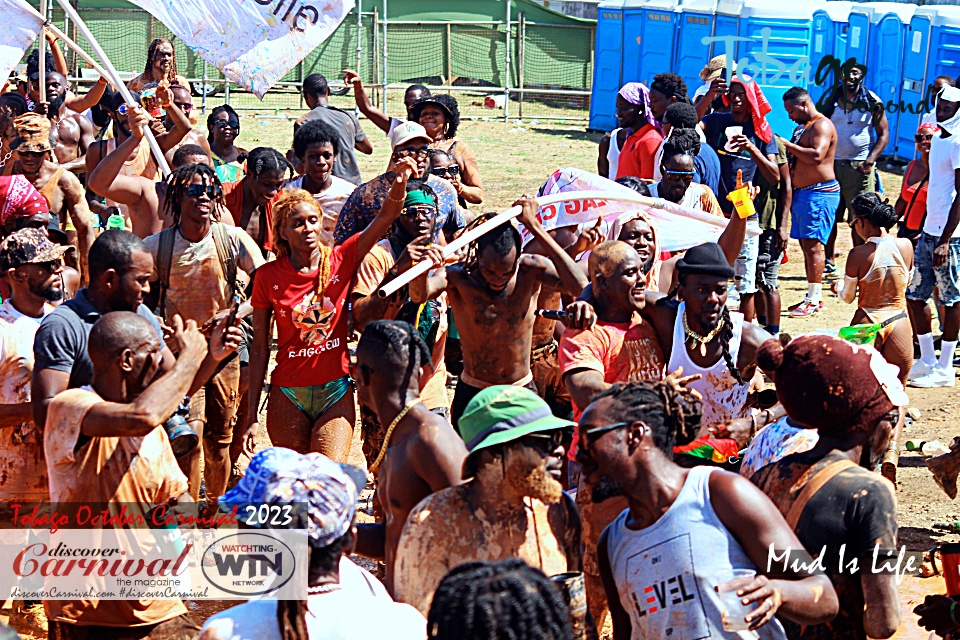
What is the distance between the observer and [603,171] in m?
10.8

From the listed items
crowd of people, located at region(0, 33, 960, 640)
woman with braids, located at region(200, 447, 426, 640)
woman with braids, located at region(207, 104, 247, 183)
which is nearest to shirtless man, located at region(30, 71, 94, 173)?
crowd of people, located at region(0, 33, 960, 640)

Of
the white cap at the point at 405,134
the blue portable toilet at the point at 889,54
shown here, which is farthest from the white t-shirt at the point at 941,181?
the blue portable toilet at the point at 889,54

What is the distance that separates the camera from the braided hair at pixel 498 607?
2342 millimetres

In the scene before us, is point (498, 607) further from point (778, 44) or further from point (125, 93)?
point (778, 44)

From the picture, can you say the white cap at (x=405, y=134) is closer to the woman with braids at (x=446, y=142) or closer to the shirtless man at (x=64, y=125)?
the woman with braids at (x=446, y=142)

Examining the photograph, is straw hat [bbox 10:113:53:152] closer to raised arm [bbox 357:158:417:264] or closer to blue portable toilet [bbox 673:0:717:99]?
raised arm [bbox 357:158:417:264]

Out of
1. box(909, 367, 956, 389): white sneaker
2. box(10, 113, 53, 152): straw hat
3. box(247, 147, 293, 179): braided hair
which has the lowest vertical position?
box(909, 367, 956, 389): white sneaker

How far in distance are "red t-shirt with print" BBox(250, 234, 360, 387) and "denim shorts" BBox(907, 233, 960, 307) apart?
554cm

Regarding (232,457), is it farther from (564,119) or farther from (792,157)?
(564,119)

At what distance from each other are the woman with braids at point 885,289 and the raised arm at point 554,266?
2678 mm

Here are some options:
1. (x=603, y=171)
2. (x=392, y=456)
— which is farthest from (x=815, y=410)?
(x=603, y=171)

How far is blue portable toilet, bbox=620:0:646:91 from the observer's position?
2264 centimetres

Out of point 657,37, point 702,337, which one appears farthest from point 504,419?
point 657,37

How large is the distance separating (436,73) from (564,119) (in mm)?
4542
